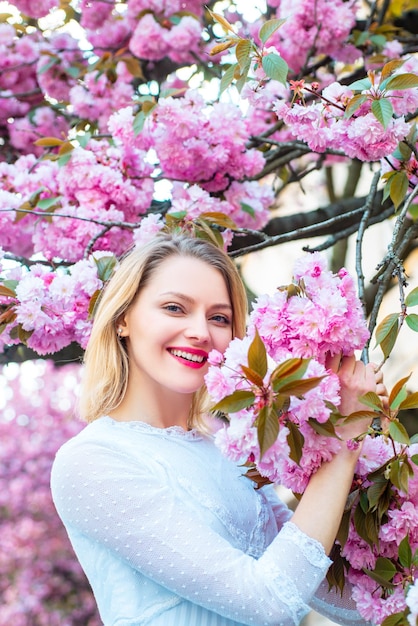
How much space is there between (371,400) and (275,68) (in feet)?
2.37

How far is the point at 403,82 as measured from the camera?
154 centimetres

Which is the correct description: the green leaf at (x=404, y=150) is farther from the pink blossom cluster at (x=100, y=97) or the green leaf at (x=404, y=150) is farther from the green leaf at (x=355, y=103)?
the pink blossom cluster at (x=100, y=97)

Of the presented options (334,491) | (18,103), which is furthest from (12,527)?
(334,491)

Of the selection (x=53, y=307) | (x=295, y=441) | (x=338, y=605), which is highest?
(x=295, y=441)

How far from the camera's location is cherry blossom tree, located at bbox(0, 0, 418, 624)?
170cm

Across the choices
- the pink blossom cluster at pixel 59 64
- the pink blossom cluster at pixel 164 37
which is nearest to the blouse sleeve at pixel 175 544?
the pink blossom cluster at pixel 164 37

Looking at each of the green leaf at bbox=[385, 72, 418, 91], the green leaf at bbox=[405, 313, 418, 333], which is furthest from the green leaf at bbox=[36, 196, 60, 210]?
the green leaf at bbox=[405, 313, 418, 333]

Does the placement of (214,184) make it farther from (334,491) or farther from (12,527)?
(12,527)

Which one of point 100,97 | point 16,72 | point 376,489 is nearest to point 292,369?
point 376,489

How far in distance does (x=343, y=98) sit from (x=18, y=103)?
2.39 metres

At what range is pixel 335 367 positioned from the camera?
1.37m

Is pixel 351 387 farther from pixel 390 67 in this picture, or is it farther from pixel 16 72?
pixel 16 72

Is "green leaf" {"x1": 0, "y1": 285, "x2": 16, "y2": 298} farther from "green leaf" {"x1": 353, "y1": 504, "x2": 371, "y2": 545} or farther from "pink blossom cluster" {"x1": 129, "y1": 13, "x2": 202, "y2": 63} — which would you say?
"pink blossom cluster" {"x1": 129, "y1": 13, "x2": 202, "y2": 63}

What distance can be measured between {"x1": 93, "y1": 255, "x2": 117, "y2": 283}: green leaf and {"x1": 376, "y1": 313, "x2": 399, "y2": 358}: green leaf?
821 mm
